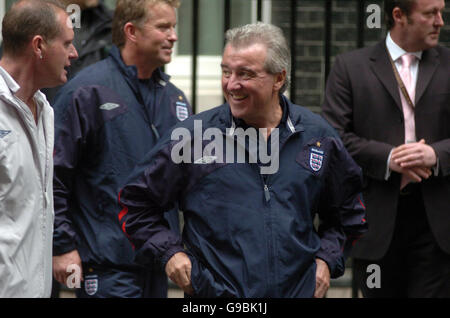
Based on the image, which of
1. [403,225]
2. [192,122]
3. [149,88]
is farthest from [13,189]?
[403,225]

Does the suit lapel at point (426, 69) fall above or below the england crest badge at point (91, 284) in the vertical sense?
above

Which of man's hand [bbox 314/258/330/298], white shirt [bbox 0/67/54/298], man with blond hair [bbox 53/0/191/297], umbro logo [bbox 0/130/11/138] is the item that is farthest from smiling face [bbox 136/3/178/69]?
man's hand [bbox 314/258/330/298]

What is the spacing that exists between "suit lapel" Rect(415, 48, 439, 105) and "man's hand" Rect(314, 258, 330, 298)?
1.46 meters

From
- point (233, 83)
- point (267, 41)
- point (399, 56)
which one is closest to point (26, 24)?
point (233, 83)

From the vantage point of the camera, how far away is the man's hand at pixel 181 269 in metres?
3.64

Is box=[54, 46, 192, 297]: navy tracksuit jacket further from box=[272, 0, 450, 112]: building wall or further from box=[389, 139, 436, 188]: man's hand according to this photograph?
box=[272, 0, 450, 112]: building wall

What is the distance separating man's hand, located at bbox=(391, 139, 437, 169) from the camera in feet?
15.5

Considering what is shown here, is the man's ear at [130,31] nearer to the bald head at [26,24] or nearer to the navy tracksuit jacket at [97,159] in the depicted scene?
the navy tracksuit jacket at [97,159]

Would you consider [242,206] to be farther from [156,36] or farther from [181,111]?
[156,36]

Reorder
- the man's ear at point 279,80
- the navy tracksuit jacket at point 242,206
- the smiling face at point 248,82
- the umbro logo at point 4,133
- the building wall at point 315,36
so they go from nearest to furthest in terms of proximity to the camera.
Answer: the umbro logo at point 4,133 → the navy tracksuit jacket at point 242,206 → the smiling face at point 248,82 → the man's ear at point 279,80 → the building wall at point 315,36

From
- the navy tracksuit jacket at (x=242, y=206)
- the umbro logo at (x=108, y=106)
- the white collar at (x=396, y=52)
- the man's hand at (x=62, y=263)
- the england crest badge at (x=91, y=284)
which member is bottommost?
the england crest badge at (x=91, y=284)

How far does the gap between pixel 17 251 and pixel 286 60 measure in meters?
1.37

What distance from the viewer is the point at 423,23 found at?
4.95 m

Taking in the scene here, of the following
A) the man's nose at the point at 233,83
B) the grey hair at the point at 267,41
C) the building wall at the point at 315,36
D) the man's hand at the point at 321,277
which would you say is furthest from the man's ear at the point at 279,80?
the building wall at the point at 315,36
